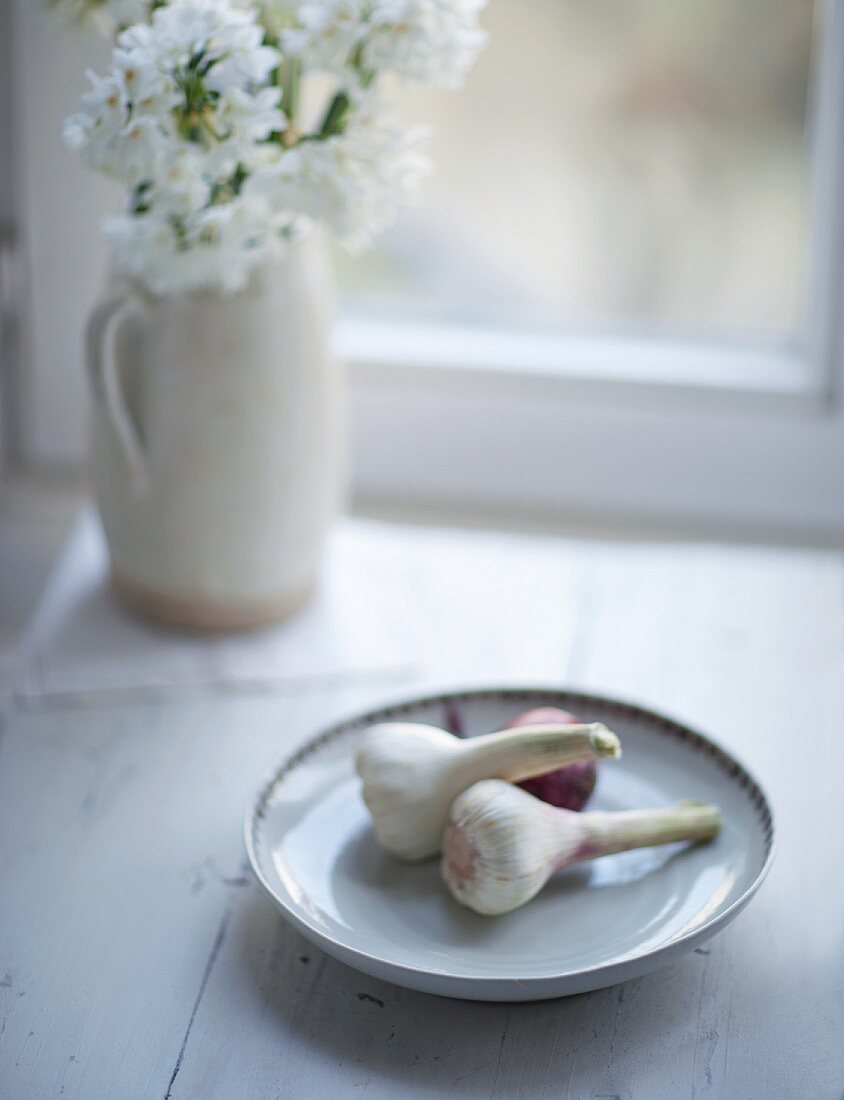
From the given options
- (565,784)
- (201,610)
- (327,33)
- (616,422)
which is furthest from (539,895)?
(616,422)

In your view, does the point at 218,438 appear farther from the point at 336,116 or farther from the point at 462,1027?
the point at 462,1027

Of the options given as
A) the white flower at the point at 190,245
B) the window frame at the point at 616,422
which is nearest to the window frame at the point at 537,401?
the window frame at the point at 616,422

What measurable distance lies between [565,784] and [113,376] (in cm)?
36

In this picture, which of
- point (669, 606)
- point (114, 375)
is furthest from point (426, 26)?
point (669, 606)

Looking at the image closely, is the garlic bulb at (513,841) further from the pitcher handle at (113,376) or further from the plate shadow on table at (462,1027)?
the pitcher handle at (113,376)

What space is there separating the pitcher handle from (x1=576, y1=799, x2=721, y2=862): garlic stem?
356 millimetres

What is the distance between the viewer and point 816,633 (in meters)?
0.83

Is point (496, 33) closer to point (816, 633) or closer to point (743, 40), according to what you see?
point (743, 40)

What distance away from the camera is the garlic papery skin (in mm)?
562

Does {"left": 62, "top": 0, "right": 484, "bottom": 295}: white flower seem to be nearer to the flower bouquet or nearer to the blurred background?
the flower bouquet

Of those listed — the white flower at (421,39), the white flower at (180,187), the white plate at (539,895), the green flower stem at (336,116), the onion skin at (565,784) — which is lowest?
the white plate at (539,895)

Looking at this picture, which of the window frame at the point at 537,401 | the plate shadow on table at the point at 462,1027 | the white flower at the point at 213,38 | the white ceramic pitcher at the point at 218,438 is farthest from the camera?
the window frame at the point at 537,401

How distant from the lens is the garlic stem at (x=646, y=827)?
1.88 ft

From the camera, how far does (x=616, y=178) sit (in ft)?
3.60
